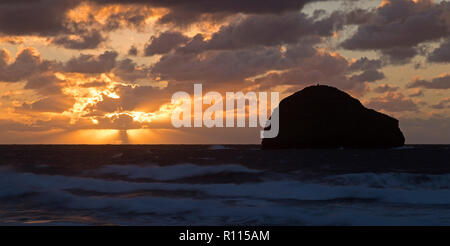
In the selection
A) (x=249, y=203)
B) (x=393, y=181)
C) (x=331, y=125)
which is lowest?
(x=393, y=181)

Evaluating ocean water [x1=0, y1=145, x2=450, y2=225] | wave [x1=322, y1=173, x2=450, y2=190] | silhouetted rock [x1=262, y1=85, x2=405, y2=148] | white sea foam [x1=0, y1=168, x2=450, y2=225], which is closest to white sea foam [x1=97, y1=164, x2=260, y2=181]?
ocean water [x1=0, y1=145, x2=450, y2=225]

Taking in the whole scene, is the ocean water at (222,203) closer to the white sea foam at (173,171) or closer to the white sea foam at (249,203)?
the white sea foam at (249,203)

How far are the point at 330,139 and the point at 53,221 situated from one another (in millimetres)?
106133

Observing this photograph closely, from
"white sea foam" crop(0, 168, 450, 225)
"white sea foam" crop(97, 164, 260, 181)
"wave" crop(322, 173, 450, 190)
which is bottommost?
"white sea foam" crop(97, 164, 260, 181)

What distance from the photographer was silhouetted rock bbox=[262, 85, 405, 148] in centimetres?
11538

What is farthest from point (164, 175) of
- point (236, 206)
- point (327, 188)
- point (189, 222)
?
point (189, 222)

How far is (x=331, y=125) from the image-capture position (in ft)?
383

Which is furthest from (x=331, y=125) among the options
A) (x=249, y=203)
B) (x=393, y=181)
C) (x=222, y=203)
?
(x=222, y=203)

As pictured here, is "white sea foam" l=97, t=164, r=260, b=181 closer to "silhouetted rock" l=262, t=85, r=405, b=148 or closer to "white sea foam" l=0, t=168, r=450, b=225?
"white sea foam" l=0, t=168, r=450, b=225

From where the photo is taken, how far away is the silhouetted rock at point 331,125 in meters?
115

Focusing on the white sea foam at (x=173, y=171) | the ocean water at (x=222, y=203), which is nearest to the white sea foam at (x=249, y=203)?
the ocean water at (x=222, y=203)

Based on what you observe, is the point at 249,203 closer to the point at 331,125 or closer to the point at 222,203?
the point at 222,203
